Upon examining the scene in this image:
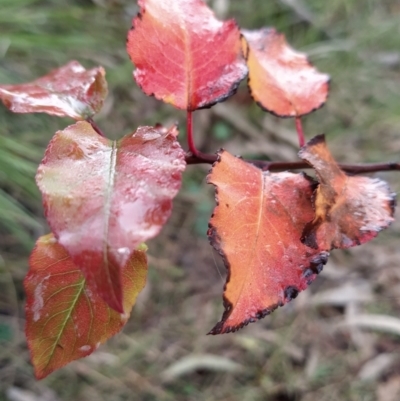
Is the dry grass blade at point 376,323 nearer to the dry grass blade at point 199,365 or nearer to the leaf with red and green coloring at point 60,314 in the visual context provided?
the dry grass blade at point 199,365

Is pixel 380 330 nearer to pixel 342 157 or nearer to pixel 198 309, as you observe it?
pixel 198 309

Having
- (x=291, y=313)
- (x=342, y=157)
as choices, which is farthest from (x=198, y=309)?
(x=342, y=157)

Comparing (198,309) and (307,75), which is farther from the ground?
(307,75)

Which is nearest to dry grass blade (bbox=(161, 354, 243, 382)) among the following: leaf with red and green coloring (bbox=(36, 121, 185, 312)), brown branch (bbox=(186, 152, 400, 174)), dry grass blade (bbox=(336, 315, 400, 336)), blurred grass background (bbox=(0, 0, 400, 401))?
blurred grass background (bbox=(0, 0, 400, 401))

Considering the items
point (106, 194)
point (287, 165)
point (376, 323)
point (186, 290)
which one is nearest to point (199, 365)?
point (186, 290)

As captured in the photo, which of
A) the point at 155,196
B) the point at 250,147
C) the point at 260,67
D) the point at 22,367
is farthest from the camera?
the point at 250,147

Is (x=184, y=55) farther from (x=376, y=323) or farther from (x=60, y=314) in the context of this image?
(x=376, y=323)
